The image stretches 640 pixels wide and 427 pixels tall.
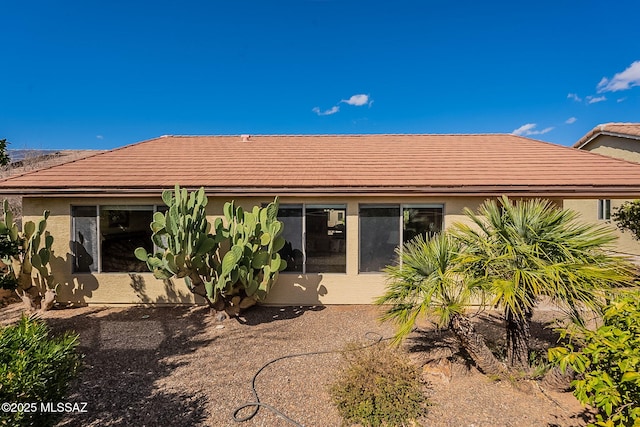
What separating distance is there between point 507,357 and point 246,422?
11.8 ft

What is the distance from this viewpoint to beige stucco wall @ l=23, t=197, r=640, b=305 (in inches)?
288

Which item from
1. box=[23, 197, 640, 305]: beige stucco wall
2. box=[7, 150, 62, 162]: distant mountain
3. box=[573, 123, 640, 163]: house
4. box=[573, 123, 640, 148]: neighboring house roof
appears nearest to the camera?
box=[23, 197, 640, 305]: beige stucco wall

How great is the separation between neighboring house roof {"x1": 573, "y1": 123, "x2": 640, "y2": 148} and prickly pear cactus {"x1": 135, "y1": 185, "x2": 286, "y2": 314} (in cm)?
1526

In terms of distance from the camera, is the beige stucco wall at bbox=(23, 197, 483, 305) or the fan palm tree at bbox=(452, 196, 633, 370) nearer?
the fan palm tree at bbox=(452, 196, 633, 370)

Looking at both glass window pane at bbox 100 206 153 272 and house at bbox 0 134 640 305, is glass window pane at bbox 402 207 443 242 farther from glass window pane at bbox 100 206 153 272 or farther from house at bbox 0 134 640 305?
glass window pane at bbox 100 206 153 272

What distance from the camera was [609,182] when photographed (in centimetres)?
707

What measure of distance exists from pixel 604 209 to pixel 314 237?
15540 mm

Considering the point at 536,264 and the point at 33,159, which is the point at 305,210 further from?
the point at 33,159

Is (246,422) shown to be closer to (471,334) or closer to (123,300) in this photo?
(471,334)

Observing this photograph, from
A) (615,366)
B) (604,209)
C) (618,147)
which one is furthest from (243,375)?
(604,209)

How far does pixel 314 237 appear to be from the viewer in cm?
739

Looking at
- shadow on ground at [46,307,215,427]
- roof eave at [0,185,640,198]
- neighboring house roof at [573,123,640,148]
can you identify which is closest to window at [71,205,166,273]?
roof eave at [0,185,640,198]

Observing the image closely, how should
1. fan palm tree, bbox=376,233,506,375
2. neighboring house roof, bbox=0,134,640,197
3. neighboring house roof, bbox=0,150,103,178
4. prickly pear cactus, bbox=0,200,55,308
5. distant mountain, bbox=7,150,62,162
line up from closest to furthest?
fan palm tree, bbox=376,233,506,375, prickly pear cactus, bbox=0,200,55,308, neighboring house roof, bbox=0,134,640,197, neighboring house roof, bbox=0,150,103,178, distant mountain, bbox=7,150,62,162

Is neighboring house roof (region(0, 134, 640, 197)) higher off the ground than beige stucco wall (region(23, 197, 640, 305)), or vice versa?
neighboring house roof (region(0, 134, 640, 197))
